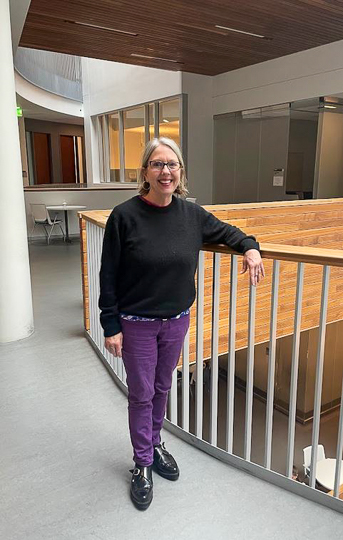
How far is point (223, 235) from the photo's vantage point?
2.02m

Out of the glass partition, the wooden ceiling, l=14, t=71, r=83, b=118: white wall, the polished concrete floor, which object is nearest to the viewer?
the polished concrete floor

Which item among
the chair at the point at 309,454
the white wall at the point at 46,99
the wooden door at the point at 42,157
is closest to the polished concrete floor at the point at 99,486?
the chair at the point at 309,454

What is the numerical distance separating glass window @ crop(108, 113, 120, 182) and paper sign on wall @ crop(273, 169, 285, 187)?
18.8 ft

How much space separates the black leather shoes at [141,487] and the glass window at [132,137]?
1105 centimetres

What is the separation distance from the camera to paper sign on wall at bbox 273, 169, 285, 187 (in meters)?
9.38

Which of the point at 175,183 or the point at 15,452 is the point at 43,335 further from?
the point at 175,183

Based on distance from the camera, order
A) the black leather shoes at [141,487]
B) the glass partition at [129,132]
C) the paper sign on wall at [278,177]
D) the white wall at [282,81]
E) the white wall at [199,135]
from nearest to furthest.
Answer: the black leather shoes at [141,487]
the white wall at [282,81]
the paper sign on wall at [278,177]
the white wall at [199,135]
the glass partition at [129,132]

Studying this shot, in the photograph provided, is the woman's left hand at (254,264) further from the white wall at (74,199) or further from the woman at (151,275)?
the white wall at (74,199)

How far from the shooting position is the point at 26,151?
56.1 ft

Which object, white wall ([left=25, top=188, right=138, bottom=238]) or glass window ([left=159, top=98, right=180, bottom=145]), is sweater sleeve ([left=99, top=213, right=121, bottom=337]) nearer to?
white wall ([left=25, top=188, right=138, bottom=238])

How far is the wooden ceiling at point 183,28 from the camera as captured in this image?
6.21 meters

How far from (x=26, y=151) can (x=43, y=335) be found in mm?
14627

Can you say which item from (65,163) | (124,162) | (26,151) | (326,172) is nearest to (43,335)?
(326,172)

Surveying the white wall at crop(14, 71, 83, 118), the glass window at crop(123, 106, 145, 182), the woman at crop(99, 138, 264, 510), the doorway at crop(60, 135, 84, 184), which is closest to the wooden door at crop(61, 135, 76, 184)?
the doorway at crop(60, 135, 84, 184)
